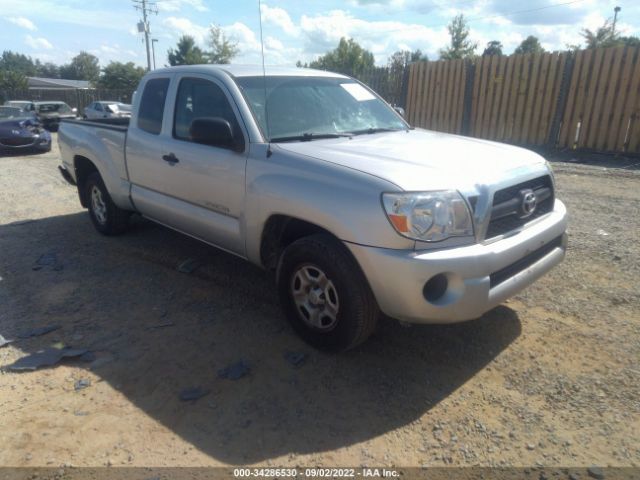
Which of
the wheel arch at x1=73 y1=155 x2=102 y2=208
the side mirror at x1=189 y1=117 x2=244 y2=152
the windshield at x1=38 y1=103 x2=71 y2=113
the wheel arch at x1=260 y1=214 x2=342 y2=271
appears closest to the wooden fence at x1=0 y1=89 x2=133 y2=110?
the windshield at x1=38 y1=103 x2=71 y2=113

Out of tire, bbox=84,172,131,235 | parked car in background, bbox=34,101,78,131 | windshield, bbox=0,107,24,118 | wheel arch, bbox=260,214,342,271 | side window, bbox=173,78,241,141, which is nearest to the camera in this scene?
wheel arch, bbox=260,214,342,271

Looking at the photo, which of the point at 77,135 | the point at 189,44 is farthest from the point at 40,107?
the point at 189,44

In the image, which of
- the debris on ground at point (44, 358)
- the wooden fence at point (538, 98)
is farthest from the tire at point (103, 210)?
the wooden fence at point (538, 98)

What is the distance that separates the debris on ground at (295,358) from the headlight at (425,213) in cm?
116

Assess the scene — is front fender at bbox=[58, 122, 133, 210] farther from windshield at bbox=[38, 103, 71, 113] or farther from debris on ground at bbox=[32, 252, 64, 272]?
windshield at bbox=[38, 103, 71, 113]

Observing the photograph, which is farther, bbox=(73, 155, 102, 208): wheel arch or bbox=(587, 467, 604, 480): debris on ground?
bbox=(73, 155, 102, 208): wheel arch

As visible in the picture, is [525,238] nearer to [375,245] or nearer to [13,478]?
[375,245]

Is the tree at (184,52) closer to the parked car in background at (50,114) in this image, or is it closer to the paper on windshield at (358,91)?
the parked car in background at (50,114)

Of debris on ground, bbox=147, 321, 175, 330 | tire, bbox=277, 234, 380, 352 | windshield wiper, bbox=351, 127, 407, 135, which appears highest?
windshield wiper, bbox=351, 127, 407, 135

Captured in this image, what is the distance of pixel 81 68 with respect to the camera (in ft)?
346

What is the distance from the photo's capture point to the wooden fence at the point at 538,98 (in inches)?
415

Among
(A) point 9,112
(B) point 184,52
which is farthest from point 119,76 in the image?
(A) point 9,112

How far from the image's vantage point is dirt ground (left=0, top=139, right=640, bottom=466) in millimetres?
2514

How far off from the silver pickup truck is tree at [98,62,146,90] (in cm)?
4640
